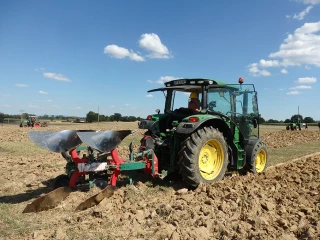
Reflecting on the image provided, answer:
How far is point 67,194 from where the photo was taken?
4789 mm

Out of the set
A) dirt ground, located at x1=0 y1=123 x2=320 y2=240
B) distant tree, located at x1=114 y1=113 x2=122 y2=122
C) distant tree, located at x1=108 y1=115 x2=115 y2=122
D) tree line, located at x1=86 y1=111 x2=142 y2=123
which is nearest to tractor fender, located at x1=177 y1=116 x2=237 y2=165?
dirt ground, located at x1=0 y1=123 x2=320 y2=240

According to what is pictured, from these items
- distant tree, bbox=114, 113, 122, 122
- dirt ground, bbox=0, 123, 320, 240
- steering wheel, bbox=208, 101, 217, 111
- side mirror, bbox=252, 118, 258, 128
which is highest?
distant tree, bbox=114, 113, 122, 122

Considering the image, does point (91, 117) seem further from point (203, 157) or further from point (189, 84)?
point (203, 157)

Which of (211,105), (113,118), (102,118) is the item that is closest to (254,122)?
(211,105)

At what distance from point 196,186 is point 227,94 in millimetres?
2214

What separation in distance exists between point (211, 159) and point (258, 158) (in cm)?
197

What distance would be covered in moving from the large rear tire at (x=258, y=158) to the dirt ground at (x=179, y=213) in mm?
876

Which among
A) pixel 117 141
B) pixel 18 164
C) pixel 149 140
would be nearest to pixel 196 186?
pixel 149 140

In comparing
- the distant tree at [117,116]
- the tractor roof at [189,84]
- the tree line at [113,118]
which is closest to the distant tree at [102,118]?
the tree line at [113,118]

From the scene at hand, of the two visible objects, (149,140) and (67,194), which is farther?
(149,140)

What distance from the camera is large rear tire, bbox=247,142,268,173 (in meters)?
6.55

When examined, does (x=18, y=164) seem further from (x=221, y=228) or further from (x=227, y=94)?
(x=221, y=228)

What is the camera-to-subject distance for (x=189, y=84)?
601cm

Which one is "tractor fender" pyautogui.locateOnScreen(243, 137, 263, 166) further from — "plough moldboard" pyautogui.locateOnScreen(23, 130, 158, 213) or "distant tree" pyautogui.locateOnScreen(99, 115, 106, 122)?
"distant tree" pyautogui.locateOnScreen(99, 115, 106, 122)
